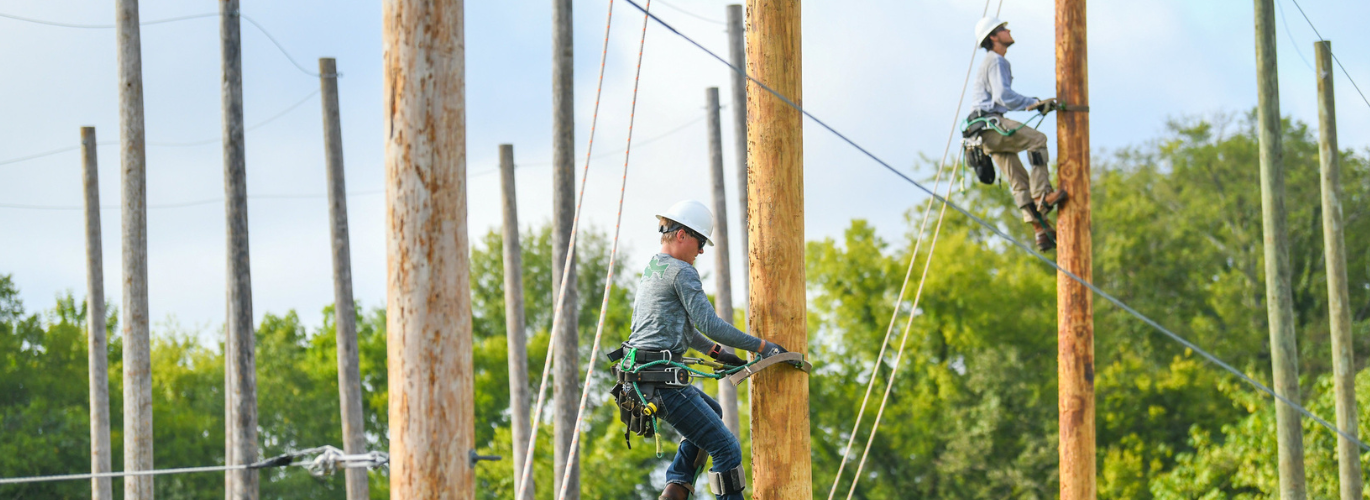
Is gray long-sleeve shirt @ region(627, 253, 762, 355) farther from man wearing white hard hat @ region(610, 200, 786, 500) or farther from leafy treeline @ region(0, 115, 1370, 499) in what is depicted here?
leafy treeline @ region(0, 115, 1370, 499)

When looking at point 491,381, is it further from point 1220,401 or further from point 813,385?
point 1220,401

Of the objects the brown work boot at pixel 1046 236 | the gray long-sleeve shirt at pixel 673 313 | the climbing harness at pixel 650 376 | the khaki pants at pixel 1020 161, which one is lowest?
the climbing harness at pixel 650 376

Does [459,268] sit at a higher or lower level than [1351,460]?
higher

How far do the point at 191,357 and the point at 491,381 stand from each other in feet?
26.0

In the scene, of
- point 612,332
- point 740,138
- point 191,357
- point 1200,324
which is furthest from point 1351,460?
point 191,357

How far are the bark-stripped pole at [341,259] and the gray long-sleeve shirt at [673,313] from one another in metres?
9.56

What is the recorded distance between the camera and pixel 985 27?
285 inches

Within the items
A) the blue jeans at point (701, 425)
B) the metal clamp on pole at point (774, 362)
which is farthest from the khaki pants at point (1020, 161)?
the blue jeans at point (701, 425)

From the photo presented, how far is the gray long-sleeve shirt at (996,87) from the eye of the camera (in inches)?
277

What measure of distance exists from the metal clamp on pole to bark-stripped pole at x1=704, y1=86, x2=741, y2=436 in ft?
30.6

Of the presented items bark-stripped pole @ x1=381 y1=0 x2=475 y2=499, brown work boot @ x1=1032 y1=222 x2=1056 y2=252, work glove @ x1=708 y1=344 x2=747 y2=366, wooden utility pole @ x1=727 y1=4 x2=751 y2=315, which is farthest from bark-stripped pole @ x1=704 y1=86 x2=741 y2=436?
bark-stripped pole @ x1=381 y1=0 x2=475 y2=499

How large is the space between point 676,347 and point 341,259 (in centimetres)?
981

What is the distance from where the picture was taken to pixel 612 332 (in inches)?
1161

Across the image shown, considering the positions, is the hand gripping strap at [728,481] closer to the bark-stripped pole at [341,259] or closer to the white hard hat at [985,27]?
the white hard hat at [985,27]
